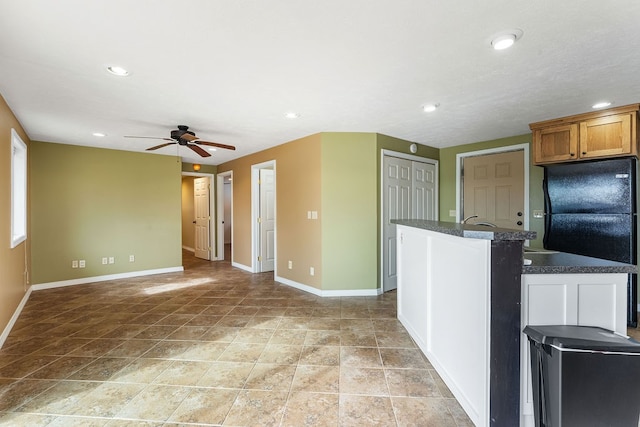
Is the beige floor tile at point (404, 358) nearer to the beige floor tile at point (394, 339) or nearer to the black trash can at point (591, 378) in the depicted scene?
the beige floor tile at point (394, 339)

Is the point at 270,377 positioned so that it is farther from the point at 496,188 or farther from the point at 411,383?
the point at 496,188

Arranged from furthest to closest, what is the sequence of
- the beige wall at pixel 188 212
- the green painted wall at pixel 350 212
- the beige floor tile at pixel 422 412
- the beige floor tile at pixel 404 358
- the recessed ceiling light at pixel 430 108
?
the beige wall at pixel 188 212
the green painted wall at pixel 350 212
the recessed ceiling light at pixel 430 108
the beige floor tile at pixel 404 358
the beige floor tile at pixel 422 412

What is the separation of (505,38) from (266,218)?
181 inches

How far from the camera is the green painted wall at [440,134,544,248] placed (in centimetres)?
409

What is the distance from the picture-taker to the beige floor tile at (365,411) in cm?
166

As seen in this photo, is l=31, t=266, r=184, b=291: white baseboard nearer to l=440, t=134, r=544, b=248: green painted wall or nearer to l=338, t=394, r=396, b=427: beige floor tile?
l=338, t=394, r=396, b=427: beige floor tile

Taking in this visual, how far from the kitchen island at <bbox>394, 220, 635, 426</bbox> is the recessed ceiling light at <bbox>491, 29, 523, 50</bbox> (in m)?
1.20

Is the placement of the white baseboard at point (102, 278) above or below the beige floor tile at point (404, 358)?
above

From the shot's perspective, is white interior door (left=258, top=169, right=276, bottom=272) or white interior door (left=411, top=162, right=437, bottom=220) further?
white interior door (left=258, top=169, right=276, bottom=272)

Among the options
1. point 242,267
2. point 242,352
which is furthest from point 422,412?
point 242,267

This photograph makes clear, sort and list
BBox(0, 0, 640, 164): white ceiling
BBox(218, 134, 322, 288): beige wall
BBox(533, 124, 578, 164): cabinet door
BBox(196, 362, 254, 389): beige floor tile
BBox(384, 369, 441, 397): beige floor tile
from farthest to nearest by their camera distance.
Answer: BBox(218, 134, 322, 288): beige wall, BBox(533, 124, 578, 164): cabinet door, BBox(196, 362, 254, 389): beige floor tile, BBox(384, 369, 441, 397): beige floor tile, BBox(0, 0, 640, 164): white ceiling

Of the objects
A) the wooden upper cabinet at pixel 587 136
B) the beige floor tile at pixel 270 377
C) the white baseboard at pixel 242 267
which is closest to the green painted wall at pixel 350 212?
the beige floor tile at pixel 270 377

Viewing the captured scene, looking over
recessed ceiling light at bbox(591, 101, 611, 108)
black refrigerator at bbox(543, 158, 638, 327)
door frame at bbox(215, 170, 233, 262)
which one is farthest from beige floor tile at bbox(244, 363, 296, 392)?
door frame at bbox(215, 170, 233, 262)

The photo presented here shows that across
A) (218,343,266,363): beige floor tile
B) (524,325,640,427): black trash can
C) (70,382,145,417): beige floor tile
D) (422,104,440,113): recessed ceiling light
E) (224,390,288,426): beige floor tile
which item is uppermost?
(422,104,440,113): recessed ceiling light
